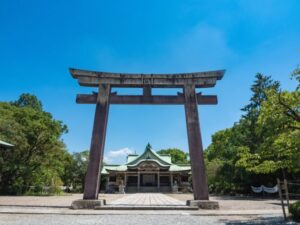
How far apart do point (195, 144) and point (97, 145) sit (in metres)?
3.84

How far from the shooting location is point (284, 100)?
6.60 metres

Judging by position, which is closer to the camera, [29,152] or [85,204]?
[85,204]

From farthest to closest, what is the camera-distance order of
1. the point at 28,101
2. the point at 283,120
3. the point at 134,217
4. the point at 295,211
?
1. the point at 28,101
2. the point at 134,217
3. the point at 295,211
4. the point at 283,120

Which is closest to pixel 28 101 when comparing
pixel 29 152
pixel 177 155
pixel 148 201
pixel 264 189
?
pixel 29 152

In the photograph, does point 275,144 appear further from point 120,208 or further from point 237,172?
Result: point 237,172

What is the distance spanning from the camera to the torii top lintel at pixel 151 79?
36.5 ft

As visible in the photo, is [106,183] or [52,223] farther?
[106,183]

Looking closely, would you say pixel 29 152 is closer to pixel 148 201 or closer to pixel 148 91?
pixel 148 201

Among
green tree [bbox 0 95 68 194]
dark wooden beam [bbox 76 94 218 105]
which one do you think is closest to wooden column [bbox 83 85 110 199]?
dark wooden beam [bbox 76 94 218 105]

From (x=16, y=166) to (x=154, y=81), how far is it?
17.7 m

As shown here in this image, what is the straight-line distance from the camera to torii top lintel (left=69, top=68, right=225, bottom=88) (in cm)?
1112

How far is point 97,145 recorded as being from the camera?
10.4 m

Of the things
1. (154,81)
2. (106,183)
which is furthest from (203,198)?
(106,183)

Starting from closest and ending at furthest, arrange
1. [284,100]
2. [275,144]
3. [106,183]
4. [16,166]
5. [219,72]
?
[284,100] → [275,144] → [219,72] → [16,166] → [106,183]
